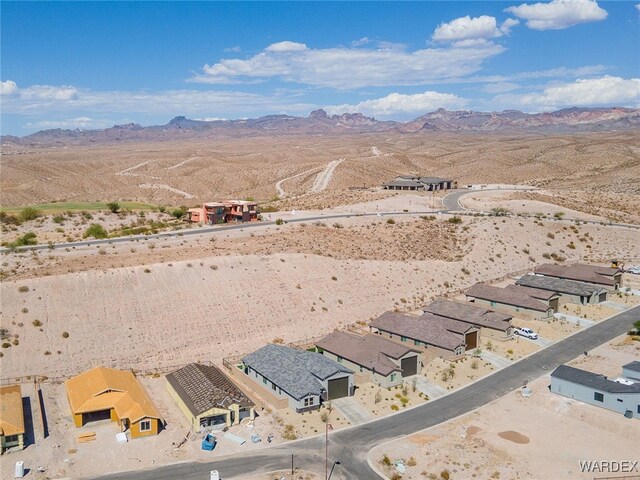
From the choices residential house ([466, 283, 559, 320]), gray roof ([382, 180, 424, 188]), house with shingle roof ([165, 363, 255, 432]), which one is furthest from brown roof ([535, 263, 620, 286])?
gray roof ([382, 180, 424, 188])

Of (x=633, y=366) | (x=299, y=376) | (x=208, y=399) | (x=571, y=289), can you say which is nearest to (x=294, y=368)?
(x=299, y=376)

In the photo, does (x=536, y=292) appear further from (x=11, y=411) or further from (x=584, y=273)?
(x=11, y=411)

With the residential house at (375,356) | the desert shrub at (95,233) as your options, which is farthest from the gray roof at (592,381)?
the desert shrub at (95,233)

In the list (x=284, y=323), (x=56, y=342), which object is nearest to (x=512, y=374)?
(x=284, y=323)

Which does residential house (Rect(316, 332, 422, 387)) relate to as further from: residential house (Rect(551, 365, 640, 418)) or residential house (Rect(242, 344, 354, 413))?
residential house (Rect(551, 365, 640, 418))

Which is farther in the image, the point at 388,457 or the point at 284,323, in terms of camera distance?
the point at 284,323

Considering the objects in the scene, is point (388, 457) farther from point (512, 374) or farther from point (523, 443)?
point (512, 374)
